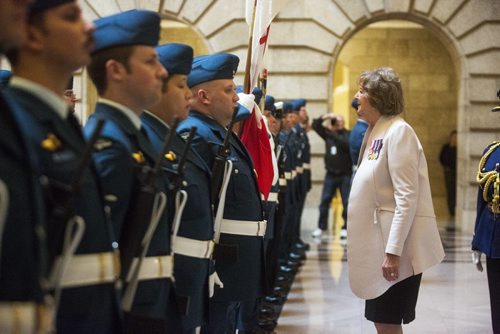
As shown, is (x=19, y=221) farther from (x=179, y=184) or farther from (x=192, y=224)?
(x=192, y=224)

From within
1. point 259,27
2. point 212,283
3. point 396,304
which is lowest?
point 396,304

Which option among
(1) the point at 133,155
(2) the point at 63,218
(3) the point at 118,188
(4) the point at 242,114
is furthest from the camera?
(4) the point at 242,114

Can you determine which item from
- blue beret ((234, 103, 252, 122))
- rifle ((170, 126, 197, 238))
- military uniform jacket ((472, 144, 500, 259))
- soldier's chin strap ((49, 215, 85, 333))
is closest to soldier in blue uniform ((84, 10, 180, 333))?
rifle ((170, 126, 197, 238))

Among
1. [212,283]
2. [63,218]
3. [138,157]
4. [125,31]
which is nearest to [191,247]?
[212,283]

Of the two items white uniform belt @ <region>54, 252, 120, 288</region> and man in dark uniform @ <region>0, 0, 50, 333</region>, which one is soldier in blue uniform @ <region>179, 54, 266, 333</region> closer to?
white uniform belt @ <region>54, 252, 120, 288</region>

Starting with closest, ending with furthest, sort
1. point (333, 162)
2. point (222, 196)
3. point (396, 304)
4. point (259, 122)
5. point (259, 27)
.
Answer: point (222, 196) → point (396, 304) → point (259, 122) → point (259, 27) → point (333, 162)

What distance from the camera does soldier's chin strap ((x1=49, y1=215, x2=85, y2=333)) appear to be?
245 centimetres

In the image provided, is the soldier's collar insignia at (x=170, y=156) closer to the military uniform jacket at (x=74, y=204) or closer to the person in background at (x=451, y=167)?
the military uniform jacket at (x=74, y=204)

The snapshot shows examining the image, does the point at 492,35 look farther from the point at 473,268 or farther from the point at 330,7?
the point at 473,268

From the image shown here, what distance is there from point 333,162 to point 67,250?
11752 millimetres

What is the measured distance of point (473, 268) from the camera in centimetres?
1060

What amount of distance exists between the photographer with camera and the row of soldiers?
9215mm

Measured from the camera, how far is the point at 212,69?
184 inches

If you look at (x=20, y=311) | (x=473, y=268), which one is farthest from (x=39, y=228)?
(x=473, y=268)
